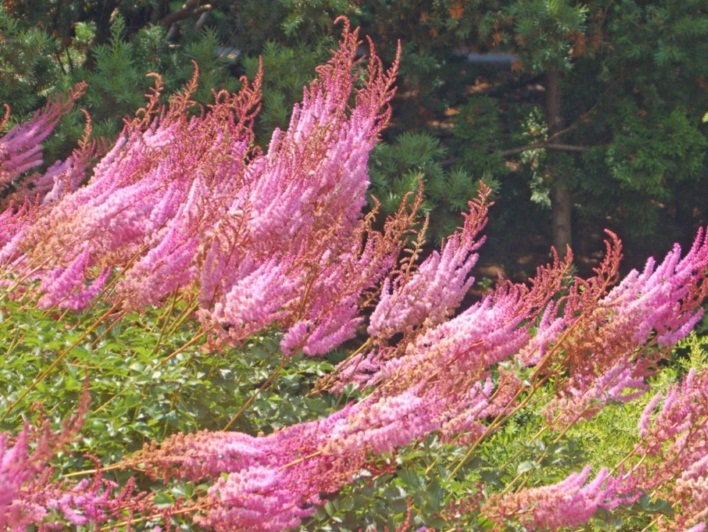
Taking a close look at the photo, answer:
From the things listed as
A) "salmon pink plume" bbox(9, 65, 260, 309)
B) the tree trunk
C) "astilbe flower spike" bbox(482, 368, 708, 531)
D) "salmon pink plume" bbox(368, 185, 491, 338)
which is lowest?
the tree trunk

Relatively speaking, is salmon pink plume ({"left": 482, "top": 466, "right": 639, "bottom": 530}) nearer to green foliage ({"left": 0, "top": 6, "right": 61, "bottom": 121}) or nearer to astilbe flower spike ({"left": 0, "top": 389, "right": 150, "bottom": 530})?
astilbe flower spike ({"left": 0, "top": 389, "right": 150, "bottom": 530})

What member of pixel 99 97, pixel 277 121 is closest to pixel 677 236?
pixel 277 121

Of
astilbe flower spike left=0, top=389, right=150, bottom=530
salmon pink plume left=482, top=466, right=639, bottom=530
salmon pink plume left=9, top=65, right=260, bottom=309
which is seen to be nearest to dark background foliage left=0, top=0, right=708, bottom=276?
salmon pink plume left=9, top=65, right=260, bottom=309

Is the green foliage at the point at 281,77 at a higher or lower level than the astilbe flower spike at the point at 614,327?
lower

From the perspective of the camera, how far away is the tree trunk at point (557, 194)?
26.5ft

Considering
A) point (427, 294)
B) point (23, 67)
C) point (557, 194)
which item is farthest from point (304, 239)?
point (557, 194)

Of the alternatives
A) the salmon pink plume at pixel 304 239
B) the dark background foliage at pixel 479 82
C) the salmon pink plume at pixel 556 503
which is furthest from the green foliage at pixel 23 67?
the salmon pink plume at pixel 556 503

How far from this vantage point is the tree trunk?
8.08 meters

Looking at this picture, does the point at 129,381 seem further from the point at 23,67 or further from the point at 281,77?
the point at 281,77

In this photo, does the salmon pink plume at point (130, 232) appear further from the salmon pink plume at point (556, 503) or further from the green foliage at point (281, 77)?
the green foliage at point (281, 77)

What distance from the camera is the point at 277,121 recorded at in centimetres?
636

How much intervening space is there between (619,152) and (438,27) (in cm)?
147

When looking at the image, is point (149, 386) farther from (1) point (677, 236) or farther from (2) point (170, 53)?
(1) point (677, 236)

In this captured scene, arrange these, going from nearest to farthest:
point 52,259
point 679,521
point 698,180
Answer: point 52,259 → point 679,521 → point 698,180
